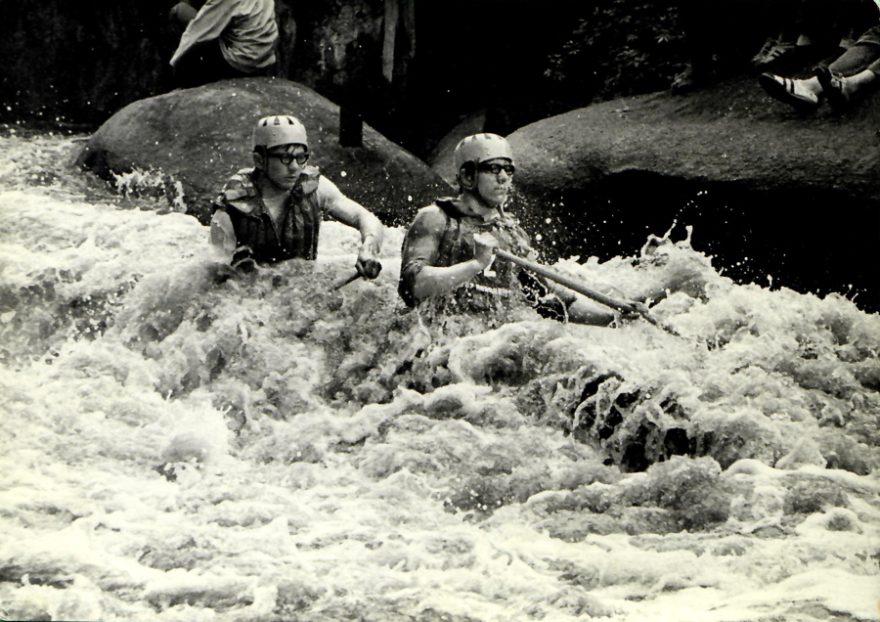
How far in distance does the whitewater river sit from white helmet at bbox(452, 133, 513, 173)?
0.49 m

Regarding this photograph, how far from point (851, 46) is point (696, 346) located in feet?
3.55

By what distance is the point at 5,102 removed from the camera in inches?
161

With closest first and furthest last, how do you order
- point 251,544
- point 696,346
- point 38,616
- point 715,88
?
point 38,616, point 251,544, point 696,346, point 715,88

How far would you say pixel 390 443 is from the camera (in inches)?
149

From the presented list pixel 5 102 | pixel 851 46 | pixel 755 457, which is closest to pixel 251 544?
pixel 755 457

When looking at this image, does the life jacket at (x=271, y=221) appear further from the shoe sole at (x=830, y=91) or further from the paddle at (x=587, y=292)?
the shoe sole at (x=830, y=91)

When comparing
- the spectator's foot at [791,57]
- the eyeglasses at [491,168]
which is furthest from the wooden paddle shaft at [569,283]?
the spectator's foot at [791,57]

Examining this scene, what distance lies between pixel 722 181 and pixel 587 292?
1329mm

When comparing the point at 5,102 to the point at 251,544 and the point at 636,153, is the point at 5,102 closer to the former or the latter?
the point at 251,544

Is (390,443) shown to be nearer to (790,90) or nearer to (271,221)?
(271,221)

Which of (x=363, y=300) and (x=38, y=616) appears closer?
(x=38, y=616)

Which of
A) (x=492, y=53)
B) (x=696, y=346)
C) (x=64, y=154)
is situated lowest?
(x=696, y=346)

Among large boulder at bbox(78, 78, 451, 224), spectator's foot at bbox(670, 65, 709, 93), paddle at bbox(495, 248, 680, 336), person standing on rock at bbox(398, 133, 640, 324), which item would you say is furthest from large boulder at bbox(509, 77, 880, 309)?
person standing on rock at bbox(398, 133, 640, 324)

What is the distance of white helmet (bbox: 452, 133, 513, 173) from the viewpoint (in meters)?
4.07
